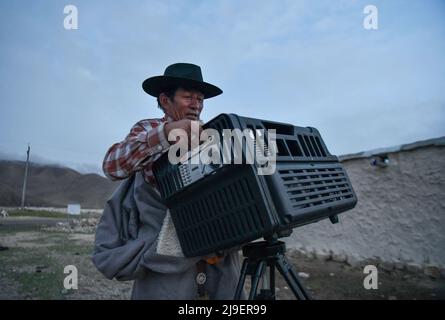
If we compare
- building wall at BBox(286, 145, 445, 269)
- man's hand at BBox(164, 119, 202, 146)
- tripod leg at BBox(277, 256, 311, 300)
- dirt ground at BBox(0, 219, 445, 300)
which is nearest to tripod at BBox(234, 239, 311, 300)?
tripod leg at BBox(277, 256, 311, 300)

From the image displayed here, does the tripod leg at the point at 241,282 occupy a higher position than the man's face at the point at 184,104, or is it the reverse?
the man's face at the point at 184,104

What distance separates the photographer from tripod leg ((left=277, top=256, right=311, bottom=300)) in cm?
104

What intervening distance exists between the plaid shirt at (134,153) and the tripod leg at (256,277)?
1.80ft

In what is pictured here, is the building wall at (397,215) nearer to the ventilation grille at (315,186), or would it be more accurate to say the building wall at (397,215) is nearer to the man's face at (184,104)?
the ventilation grille at (315,186)

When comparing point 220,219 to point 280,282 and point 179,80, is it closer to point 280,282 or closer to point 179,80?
point 179,80

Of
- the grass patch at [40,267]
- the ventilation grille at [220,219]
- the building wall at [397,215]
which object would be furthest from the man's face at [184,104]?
the building wall at [397,215]

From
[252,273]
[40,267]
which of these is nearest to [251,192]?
[252,273]

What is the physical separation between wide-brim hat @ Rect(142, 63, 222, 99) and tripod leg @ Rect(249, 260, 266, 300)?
3.01 feet

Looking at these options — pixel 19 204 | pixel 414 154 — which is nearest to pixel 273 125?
pixel 414 154

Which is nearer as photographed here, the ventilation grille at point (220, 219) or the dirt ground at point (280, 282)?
the ventilation grille at point (220, 219)

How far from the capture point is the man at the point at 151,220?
1219mm
